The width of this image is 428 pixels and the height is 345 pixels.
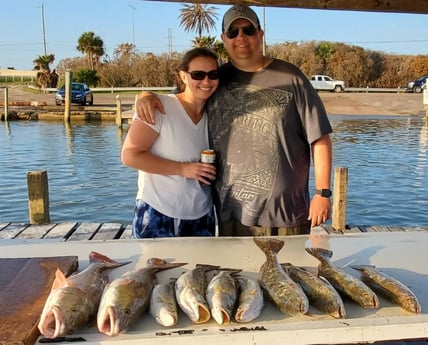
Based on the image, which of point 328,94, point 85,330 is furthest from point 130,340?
point 328,94

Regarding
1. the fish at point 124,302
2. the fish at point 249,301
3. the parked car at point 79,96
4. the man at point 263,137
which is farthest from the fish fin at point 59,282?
the parked car at point 79,96

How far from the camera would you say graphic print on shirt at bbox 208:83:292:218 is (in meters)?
3.09

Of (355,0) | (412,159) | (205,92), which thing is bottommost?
(412,159)

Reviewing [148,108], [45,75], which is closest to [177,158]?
[148,108]

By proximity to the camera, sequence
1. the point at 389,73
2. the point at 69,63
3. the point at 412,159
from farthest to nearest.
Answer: the point at 69,63
the point at 389,73
the point at 412,159

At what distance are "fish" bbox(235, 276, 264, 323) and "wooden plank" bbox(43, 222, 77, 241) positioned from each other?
4777 millimetres

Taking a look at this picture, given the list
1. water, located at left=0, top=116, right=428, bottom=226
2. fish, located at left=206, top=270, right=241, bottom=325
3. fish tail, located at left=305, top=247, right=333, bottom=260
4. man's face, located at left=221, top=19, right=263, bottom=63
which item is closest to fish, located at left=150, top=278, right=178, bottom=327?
fish, located at left=206, top=270, right=241, bottom=325

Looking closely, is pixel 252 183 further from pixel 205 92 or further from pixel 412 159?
pixel 412 159

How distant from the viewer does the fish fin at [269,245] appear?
247 cm

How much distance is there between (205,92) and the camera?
3.10 metres

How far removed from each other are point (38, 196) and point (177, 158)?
4633 mm

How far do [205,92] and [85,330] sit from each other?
177cm

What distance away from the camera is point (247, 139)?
3.13m

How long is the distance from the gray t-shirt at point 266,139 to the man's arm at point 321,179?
8 cm
